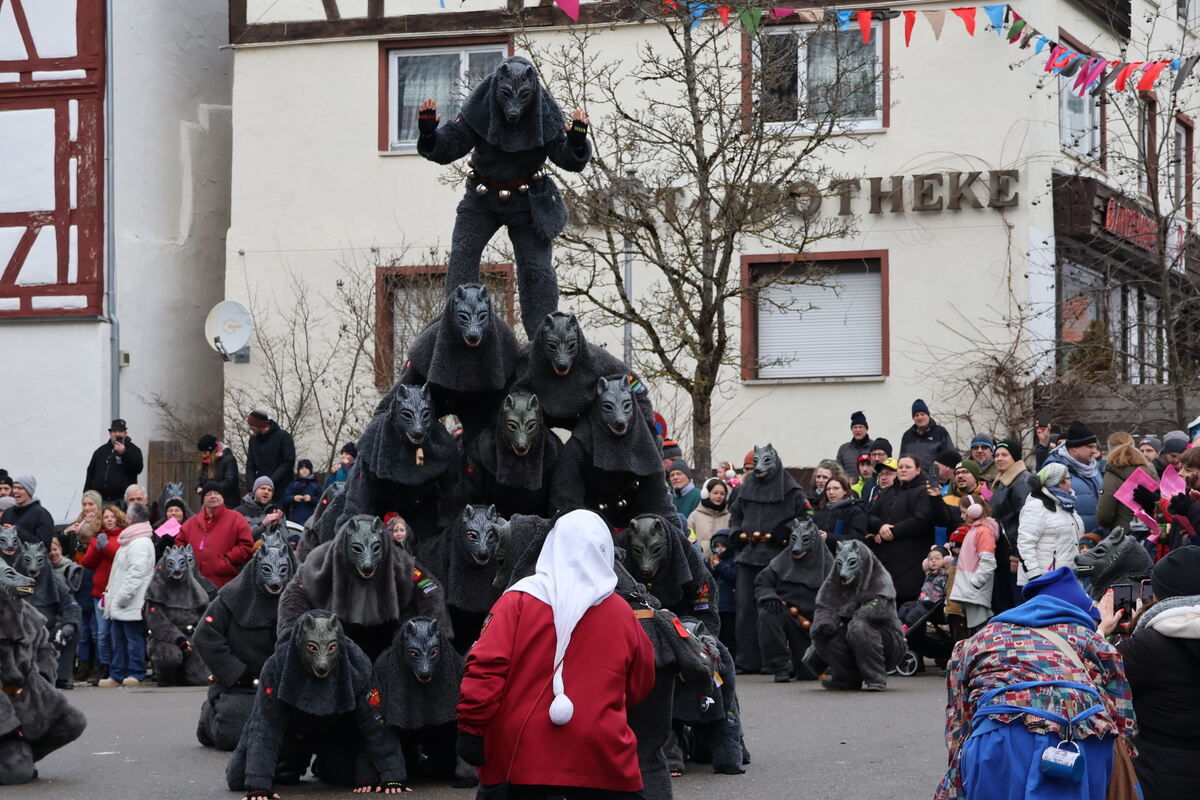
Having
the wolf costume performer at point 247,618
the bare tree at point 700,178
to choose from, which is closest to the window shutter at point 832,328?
the bare tree at point 700,178

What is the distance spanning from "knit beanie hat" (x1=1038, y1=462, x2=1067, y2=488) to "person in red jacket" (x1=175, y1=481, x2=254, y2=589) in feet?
25.5

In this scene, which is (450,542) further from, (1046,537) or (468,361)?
(1046,537)

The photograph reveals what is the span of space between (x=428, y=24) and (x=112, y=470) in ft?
29.0

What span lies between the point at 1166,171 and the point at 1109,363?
3.08 metres

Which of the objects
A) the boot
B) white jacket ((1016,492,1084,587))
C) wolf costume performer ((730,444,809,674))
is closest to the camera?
white jacket ((1016,492,1084,587))

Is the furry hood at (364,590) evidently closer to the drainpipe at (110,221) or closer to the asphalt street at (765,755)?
the asphalt street at (765,755)

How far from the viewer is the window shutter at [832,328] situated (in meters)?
26.6

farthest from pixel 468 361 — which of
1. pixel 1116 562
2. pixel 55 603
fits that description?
pixel 55 603

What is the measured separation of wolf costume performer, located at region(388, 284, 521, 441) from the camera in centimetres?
1162

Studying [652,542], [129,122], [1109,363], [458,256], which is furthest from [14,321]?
[652,542]

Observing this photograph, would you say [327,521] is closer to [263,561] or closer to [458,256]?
[263,561]

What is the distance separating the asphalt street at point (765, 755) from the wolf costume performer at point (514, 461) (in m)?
1.76

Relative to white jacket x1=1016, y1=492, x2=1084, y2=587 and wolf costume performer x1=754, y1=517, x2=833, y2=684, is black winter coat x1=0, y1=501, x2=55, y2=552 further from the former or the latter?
white jacket x1=1016, y1=492, x2=1084, y2=587

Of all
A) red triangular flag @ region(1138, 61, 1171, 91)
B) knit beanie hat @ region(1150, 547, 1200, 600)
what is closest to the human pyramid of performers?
knit beanie hat @ region(1150, 547, 1200, 600)
